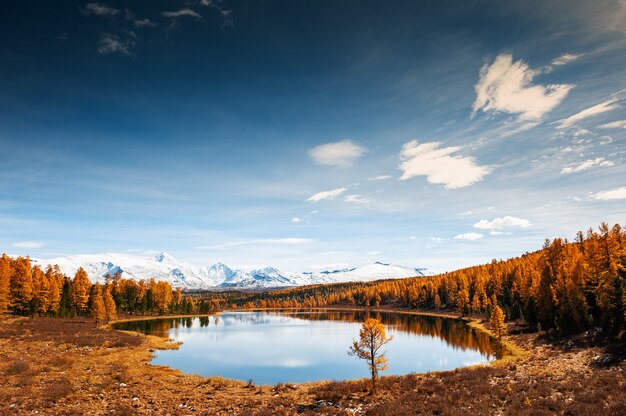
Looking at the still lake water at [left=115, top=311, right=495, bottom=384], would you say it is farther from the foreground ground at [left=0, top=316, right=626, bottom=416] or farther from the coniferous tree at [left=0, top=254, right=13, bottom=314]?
the coniferous tree at [left=0, top=254, right=13, bottom=314]

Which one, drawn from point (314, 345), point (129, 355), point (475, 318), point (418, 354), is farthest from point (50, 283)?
point (475, 318)

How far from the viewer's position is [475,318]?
138 metres

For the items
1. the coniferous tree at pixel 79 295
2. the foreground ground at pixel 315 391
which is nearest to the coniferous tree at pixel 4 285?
the coniferous tree at pixel 79 295

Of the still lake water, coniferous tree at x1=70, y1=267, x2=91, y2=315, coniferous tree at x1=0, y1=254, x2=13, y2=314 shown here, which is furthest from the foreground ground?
coniferous tree at x1=70, y1=267, x2=91, y2=315

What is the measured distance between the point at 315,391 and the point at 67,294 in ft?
419

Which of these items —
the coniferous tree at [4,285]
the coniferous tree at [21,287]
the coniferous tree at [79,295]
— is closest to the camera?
the coniferous tree at [4,285]

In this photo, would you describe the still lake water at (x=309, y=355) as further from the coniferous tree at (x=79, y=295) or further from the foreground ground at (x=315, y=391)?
the coniferous tree at (x=79, y=295)

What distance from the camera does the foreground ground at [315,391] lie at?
92.3ft

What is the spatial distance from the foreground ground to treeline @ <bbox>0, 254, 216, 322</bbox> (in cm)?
6212

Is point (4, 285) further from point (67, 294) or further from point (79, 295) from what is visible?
point (67, 294)

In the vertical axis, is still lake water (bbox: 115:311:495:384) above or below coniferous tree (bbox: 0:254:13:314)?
below

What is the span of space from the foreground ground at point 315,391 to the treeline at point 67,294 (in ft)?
204

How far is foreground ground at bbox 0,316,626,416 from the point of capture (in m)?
28.1

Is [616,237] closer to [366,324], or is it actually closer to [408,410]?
[366,324]
